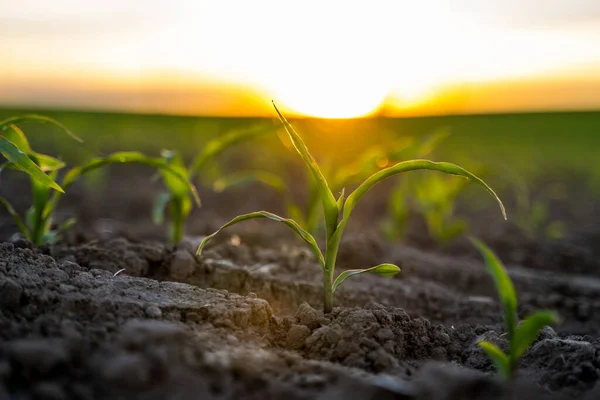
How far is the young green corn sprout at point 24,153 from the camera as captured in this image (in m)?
2.18

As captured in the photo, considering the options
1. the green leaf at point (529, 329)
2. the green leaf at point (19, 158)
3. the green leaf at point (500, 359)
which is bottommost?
the green leaf at point (500, 359)

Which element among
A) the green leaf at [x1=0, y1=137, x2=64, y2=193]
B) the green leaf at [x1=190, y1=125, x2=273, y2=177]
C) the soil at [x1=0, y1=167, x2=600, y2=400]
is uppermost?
the green leaf at [x1=190, y1=125, x2=273, y2=177]

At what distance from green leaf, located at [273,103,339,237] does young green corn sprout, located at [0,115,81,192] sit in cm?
85

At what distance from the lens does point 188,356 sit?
1.50 metres

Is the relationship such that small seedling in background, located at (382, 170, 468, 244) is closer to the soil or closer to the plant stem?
the soil

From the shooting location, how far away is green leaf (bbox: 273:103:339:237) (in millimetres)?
2062

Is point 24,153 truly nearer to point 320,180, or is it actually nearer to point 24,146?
point 24,146

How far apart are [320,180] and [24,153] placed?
3.54 ft

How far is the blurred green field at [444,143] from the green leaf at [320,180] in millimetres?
969

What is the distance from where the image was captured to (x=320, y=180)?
2090 millimetres

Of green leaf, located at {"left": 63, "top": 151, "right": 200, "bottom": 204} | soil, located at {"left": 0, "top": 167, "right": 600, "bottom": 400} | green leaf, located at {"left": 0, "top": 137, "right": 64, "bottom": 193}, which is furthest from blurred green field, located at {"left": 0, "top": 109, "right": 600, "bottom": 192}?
green leaf, located at {"left": 0, "top": 137, "right": 64, "bottom": 193}

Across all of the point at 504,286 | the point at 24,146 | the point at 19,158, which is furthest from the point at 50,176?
the point at 504,286

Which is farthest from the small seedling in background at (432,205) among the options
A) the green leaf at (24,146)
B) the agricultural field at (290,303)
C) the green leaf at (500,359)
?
the green leaf at (500,359)

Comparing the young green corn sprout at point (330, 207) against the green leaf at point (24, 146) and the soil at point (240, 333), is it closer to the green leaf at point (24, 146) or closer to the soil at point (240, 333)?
the soil at point (240, 333)
